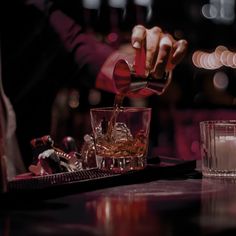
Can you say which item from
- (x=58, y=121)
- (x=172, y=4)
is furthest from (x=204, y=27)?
(x=58, y=121)

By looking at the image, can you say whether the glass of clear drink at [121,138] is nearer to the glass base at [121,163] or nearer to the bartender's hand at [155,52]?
the glass base at [121,163]

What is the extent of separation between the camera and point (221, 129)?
4.05 feet

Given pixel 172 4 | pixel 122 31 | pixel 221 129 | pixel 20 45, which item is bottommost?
pixel 221 129

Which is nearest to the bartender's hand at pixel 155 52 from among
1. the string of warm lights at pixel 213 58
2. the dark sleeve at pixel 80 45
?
the dark sleeve at pixel 80 45

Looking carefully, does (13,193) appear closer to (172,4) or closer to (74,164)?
(74,164)

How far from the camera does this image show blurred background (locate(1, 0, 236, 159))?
7.47 feet

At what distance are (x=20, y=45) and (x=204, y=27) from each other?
7.91 meters

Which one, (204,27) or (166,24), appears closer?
(166,24)

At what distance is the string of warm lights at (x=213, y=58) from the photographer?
35.6 feet

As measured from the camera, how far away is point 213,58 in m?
11.2

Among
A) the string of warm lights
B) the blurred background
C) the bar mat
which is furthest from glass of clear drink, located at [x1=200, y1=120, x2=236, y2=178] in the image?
the string of warm lights

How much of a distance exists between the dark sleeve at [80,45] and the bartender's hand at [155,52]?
26.4 inches

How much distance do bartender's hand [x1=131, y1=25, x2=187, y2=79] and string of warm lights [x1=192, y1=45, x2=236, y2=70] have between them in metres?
9.42

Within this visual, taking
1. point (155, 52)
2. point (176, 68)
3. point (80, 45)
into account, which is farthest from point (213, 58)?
point (155, 52)
